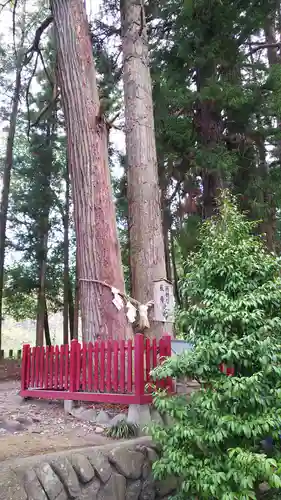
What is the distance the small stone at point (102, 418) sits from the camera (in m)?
4.02

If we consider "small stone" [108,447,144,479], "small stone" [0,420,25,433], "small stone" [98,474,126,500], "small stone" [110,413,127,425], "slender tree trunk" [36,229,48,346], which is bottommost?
"small stone" [98,474,126,500]

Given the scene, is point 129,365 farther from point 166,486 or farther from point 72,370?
point 166,486

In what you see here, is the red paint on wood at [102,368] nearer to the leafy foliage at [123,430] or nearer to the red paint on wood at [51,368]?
the leafy foliage at [123,430]

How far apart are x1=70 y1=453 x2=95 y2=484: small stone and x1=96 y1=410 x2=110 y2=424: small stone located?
3.21 ft

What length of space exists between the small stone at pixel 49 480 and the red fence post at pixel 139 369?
3.45 feet

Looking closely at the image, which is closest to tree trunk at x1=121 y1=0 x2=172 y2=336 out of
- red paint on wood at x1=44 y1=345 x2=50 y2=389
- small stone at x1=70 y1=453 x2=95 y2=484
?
red paint on wood at x1=44 y1=345 x2=50 y2=389

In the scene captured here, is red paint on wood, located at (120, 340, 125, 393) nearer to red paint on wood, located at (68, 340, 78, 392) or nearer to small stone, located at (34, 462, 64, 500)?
red paint on wood, located at (68, 340, 78, 392)

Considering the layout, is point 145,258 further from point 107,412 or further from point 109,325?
point 107,412

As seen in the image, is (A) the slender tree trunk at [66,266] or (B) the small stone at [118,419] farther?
(A) the slender tree trunk at [66,266]

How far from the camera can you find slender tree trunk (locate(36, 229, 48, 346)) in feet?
39.2

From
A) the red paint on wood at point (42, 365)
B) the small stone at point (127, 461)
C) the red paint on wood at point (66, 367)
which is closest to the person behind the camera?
the small stone at point (127, 461)

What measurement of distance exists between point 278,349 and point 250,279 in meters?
0.54

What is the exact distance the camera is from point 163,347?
4051 mm

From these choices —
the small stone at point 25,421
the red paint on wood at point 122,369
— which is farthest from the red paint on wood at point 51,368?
the red paint on wood at point 122,369
